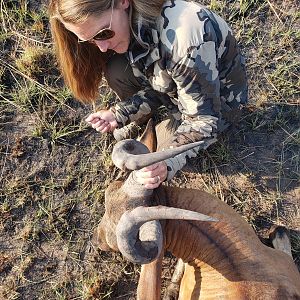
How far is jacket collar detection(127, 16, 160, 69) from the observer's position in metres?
3.73

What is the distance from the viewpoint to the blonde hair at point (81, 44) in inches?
137

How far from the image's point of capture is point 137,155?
3.53m

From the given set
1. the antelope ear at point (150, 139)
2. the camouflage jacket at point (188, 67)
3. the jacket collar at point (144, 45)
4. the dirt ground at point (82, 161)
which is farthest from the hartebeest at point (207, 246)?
the dirt ground at point (82, 161)

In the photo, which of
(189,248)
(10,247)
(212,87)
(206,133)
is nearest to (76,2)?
(212,87)

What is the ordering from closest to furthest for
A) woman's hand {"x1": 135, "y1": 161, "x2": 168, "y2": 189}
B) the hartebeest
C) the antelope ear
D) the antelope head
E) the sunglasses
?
the antelope head, the sunglasses, woman's hand {"x1": 135, "y1": 161, "x2": 168, "y2": 189}, the hartebeest, the antelope ear

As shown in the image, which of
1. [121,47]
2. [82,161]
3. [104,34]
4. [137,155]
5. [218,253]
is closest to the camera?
[137,155]

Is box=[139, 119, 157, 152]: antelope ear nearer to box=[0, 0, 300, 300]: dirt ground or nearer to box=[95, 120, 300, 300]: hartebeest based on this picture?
box=[95, 120, 300, 300]: hartebeest

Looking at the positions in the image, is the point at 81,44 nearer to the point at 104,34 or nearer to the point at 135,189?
the point at 104,34

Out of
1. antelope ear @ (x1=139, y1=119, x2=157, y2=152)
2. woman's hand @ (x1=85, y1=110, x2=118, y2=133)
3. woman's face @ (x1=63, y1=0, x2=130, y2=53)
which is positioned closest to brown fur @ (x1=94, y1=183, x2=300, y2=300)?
antelope ear @ (x1=139, y1=119, x2=157, y2=152)

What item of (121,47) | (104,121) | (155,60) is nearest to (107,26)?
(121,47)

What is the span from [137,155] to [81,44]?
113 centimetres

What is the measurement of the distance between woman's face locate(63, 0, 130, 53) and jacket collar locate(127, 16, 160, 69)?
0.08m

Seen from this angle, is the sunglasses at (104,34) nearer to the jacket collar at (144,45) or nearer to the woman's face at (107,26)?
the woman's face at (107,26)

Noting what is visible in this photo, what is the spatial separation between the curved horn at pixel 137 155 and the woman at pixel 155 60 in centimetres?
17
